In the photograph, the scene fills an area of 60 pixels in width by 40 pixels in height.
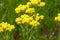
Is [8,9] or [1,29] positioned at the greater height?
[8,9]

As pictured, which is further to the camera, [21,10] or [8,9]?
[8,9]

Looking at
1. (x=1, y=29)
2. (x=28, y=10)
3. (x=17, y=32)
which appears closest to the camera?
(x=1, y=29)

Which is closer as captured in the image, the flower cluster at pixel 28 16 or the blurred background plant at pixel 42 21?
the flower cluster at pixel 28 16

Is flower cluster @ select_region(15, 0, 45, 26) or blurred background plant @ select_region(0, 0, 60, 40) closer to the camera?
flower cluster @ select_region(15, 0, 45, 26)

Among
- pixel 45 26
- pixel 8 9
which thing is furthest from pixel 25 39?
pixel 8 9

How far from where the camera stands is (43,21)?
316cm

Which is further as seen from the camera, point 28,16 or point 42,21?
point 42,21

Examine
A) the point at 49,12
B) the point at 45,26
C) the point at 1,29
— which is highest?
the point at 49,12

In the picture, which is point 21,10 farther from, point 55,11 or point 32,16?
point 55,11

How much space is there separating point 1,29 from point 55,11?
3.84 feet

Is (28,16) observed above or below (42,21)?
below

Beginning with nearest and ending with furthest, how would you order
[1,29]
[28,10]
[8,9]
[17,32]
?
[1,29] → [28,10] → [17,32] → [8,9]

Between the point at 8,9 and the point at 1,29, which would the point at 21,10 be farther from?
the point at 8,9

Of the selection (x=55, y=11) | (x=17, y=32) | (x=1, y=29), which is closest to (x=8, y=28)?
(x=1, y=29)
